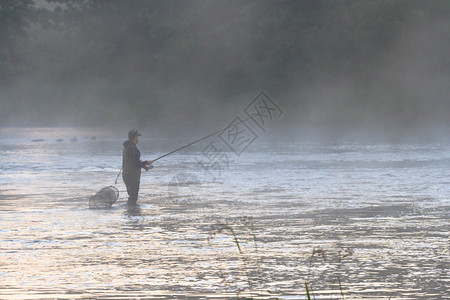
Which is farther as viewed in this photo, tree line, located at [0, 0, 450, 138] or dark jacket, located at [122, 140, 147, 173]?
tree line, located at [0, 0, 450, 138]

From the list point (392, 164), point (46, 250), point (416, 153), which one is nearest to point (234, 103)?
point (416, 153)

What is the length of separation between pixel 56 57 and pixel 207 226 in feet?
243

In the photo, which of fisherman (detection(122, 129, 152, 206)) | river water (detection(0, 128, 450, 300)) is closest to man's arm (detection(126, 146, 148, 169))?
fisherman (detection(122, 129, 152, 206))

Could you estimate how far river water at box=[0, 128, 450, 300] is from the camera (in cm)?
935

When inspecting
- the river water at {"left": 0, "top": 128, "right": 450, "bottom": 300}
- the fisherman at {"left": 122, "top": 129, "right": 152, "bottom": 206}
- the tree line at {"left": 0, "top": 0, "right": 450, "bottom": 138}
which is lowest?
the river water at {"left": 0, "top": 128, "right": 450, "bottom": 300}

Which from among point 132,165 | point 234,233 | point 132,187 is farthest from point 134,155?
point 234,233

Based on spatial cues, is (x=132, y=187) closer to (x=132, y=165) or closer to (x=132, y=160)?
(x=132, y=165)

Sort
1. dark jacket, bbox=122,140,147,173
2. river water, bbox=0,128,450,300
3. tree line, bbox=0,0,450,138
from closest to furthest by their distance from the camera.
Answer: river water, bbox=0,128,450,300 → dark jacket, bbox=122,140,147,173 → tree line, bbox=0,0,450,138

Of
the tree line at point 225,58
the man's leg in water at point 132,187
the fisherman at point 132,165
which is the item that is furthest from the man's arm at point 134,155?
the tree line at point 225,58

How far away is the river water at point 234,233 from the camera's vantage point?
9.35 metres

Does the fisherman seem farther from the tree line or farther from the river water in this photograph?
the tree line

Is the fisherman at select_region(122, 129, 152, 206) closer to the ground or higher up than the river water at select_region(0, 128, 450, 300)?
higher up

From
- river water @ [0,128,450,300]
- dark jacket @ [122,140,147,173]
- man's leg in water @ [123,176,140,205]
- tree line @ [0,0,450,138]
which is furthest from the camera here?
tree line @ [0,0,450,138]

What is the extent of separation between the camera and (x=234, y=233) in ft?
38.4
